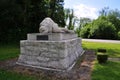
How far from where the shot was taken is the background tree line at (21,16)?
68.3ft

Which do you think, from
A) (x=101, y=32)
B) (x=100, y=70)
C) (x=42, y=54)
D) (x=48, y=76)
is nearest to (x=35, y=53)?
(x=42, y=54)

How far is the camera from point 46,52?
8961 mm

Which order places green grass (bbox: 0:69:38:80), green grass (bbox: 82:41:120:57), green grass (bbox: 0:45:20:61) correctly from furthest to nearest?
green grass (bbox: 82:41:120:57)
green grass (bbox: 0:45:20:61)
green grass (bbox: 0:69:38:80)

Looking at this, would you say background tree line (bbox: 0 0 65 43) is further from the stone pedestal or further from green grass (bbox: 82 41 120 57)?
the stone pedestal

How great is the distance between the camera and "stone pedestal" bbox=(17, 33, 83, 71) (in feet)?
28.3

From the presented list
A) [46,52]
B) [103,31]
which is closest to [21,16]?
[46,52]

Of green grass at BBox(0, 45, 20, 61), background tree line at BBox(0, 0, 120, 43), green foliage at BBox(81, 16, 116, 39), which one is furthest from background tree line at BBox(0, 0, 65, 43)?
green foliage at BBox(81, 16, 116, 39)

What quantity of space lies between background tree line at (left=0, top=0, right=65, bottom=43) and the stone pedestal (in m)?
11.8

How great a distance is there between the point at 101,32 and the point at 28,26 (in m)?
20.1

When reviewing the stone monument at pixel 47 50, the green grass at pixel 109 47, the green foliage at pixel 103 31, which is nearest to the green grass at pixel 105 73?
the stone monument at pixel 47 50

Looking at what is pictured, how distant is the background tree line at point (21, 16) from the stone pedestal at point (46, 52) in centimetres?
1179

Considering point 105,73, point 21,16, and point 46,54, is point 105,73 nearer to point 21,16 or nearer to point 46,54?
point 46,54

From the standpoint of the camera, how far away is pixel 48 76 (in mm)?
7645

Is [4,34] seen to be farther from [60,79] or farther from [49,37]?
[60,79]
